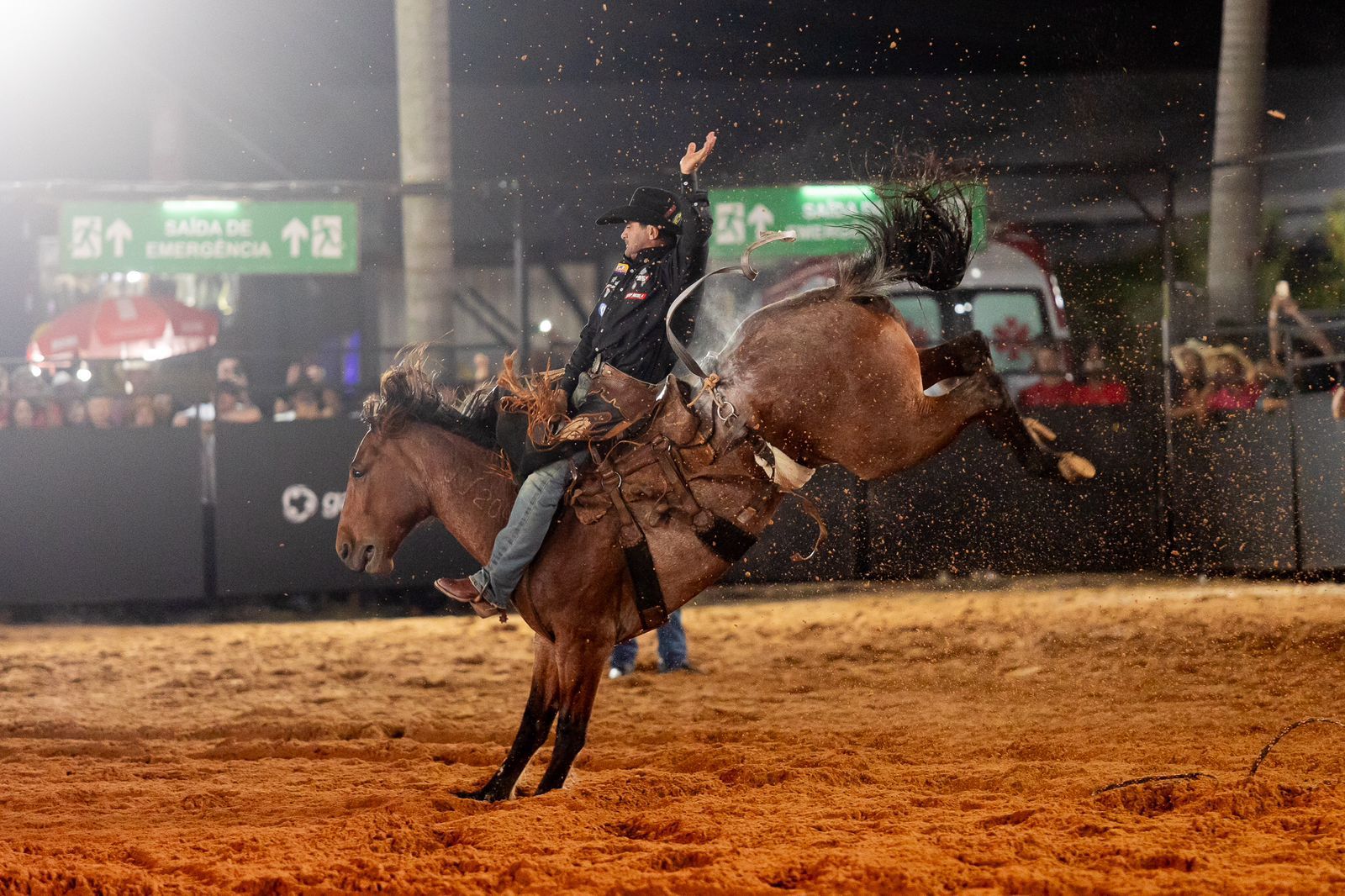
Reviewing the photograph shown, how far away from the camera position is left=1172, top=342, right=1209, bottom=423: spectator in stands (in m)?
10.1

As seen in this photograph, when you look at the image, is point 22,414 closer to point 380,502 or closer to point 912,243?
point 380,502

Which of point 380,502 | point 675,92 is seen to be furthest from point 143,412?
point 675,92

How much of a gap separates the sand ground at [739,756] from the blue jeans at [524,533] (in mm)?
790

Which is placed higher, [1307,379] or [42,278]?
[42,278]

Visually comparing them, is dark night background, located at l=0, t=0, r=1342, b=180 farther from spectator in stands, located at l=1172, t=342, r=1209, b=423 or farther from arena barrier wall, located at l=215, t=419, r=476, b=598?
arena barrier wall, located at l=215, t=419, r=476, b=598

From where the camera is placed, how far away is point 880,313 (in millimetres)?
4504

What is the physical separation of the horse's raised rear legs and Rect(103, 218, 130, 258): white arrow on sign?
8.85 m

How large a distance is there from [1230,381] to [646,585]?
7582 millimetres

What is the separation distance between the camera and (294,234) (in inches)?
438

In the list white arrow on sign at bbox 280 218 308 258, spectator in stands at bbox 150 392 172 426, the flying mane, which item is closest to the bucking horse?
the flying mane

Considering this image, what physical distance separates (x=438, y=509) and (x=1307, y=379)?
8508 mm

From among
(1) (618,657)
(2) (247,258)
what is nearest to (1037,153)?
(2) (247,258)

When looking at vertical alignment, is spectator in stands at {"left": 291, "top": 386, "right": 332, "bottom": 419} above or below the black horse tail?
below

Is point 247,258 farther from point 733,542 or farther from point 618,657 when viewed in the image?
point 733,542
